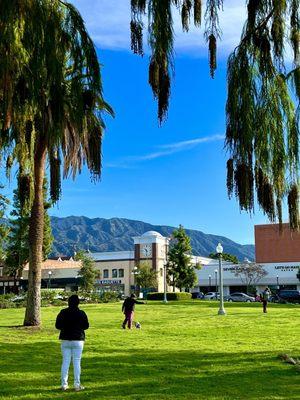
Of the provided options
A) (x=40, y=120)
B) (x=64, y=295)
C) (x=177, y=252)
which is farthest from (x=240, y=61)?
(x=177, y=252)

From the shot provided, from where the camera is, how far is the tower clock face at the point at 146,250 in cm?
10809

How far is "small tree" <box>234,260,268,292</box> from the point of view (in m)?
93.9

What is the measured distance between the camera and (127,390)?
9.50 meters

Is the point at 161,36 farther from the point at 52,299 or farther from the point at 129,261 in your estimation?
the point at 129,261

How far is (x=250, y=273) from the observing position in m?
94.6

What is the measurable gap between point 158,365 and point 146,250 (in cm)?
9669

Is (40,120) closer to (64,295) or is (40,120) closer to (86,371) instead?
(86,371)

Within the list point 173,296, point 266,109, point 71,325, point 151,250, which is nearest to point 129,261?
point 151,250

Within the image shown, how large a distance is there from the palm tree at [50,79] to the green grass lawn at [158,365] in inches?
204

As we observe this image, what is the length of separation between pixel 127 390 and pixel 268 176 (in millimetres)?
5781

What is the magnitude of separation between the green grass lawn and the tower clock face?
8715 centimetres

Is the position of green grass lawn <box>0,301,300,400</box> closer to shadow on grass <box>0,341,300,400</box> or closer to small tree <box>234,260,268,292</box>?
shadow on grass <box>0,341,300,400</box>

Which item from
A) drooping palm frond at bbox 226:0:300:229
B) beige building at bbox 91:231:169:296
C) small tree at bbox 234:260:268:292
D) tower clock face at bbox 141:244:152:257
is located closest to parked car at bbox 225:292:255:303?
small tree at bbox 234:260:268:292

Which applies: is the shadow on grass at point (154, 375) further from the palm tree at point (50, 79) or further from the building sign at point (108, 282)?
the building sign at point (108, 282)
